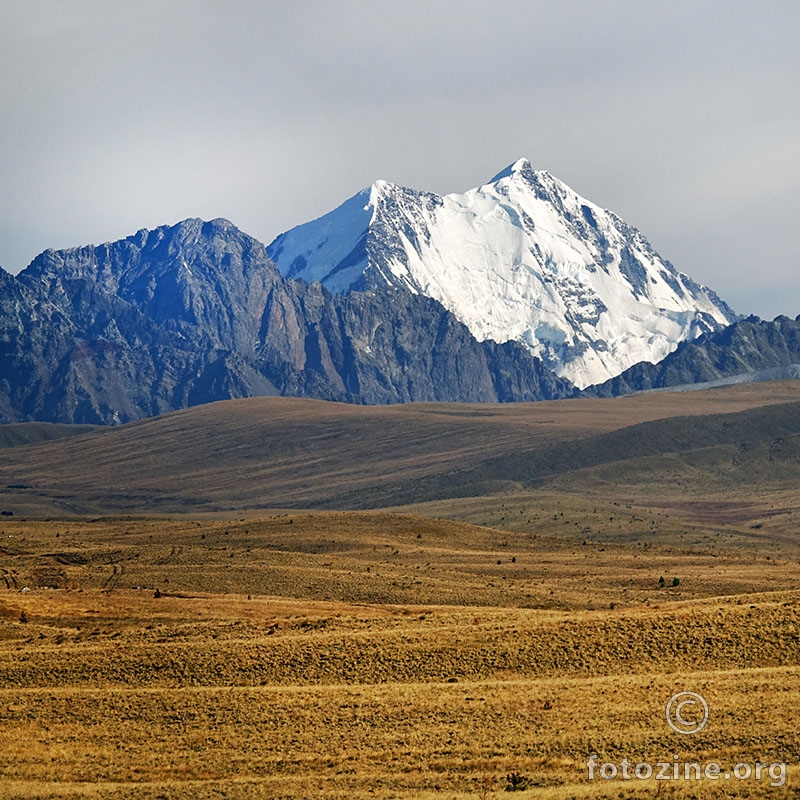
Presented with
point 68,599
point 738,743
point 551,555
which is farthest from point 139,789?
point 551,555

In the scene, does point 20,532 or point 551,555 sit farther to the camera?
point 20,532

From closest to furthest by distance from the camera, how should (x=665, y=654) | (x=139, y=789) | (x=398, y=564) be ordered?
(x=139, y=789) → (x=665, y=654) → (x=398, y=564)

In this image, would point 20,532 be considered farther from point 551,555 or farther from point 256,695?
point 256,695

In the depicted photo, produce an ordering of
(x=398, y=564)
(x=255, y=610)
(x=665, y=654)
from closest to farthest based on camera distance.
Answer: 1. (x=665, y=654)
2. (x=255, y=610)
3. (x=398, y=564)

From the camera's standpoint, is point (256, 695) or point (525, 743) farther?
point (256, 695)

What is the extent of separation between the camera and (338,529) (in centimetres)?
11088

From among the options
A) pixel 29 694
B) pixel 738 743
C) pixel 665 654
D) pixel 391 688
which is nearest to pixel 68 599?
pixel 29 694

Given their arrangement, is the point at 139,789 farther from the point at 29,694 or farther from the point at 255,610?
the point at 255,610

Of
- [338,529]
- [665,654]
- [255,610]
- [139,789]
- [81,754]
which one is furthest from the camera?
[338,529]

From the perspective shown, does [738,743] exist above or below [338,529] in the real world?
below

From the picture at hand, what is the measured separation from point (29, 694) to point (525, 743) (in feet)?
55.1

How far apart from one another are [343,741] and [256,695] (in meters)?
5.31

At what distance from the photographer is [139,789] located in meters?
35.0

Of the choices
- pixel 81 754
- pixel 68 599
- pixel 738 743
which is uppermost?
pixel 68 599
